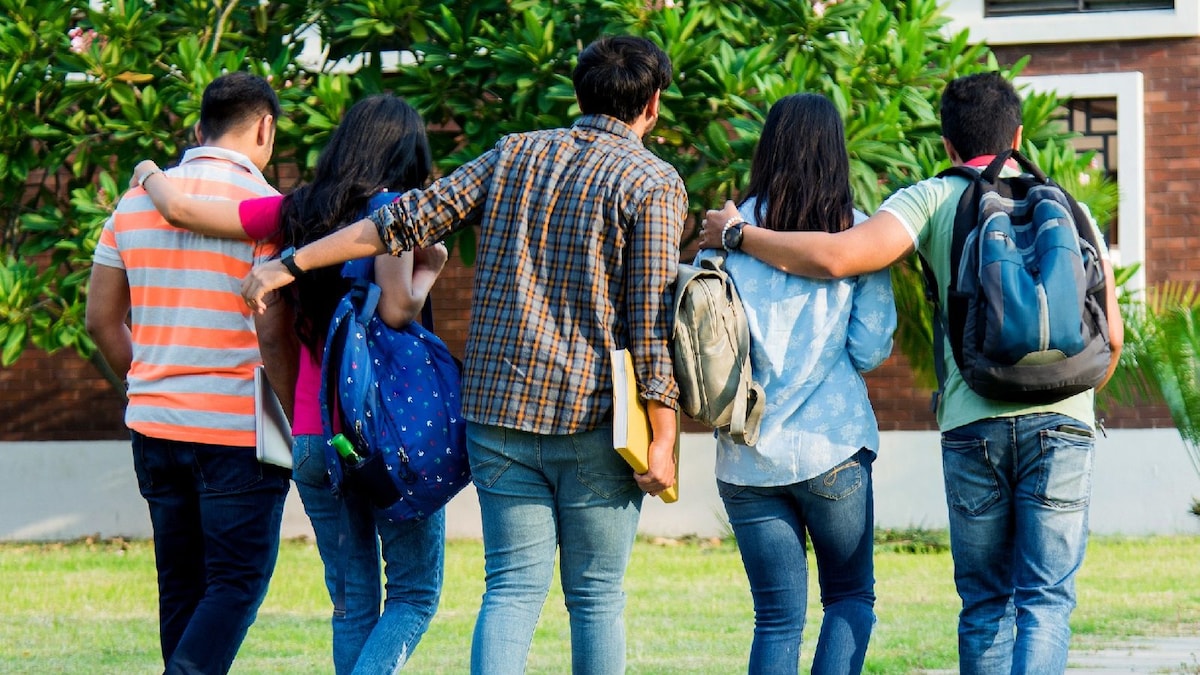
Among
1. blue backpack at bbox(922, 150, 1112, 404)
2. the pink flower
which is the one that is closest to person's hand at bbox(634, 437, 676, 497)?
blue backpack at bbox(922, 150, 1112, 404)

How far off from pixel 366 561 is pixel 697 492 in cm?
806

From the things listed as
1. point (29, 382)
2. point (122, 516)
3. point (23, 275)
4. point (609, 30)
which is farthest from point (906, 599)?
point (29, 382)

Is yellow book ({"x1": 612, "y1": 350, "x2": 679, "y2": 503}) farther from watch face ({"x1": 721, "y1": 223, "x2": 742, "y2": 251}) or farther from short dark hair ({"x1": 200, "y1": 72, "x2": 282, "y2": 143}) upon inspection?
short dark hair ({"x1": 200, "y1": 72, "x2": 282, "y2": 143})

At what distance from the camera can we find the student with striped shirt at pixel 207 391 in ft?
14.0

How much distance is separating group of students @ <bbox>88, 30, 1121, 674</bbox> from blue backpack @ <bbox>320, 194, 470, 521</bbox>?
8cm

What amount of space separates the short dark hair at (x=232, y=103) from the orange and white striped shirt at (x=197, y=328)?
173mm

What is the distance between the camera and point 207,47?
9188 mm

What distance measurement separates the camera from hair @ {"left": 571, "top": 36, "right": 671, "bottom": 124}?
3807 millimetres

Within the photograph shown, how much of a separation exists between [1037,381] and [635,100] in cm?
125

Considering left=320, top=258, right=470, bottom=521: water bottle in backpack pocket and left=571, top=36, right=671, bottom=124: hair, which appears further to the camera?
left=320, top=258, right=470, bottom=521: water bottle in backpack pocket

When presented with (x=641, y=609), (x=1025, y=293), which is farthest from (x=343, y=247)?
(x=641, y=609)

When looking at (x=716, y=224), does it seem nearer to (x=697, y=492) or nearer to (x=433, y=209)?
(x=433, y=209)

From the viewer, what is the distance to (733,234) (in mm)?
4055

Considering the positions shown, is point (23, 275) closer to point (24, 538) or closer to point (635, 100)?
point (24, 538)
